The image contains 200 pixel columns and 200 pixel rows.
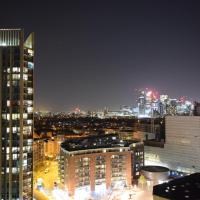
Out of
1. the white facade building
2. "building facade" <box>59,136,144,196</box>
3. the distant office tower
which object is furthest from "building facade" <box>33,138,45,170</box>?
the distant office tower

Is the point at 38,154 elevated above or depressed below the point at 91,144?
below

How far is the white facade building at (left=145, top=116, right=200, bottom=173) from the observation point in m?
62.6

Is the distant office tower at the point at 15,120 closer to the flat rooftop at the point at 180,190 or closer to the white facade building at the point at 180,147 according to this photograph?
the flat rooftop at the point at 180,190

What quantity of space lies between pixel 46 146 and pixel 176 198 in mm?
52641

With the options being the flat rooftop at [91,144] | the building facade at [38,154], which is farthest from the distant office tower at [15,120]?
the building facade at [38,154]

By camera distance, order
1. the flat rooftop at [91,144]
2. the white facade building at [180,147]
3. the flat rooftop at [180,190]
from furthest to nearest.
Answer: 1. the white facade building at [180,147]
2. the flat rooftop at [91,144]
3. the flat rooftop at [180,190]

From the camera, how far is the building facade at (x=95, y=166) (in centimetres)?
5012

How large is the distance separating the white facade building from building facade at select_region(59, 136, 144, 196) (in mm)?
14192

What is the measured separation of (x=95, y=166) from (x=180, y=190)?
20.2 meters

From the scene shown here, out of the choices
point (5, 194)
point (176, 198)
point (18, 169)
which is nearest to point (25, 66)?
point (18, 169)

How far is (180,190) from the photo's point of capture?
1374 inches

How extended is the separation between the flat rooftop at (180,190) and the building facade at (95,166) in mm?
16839

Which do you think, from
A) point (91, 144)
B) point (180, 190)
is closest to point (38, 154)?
point (91, 144)

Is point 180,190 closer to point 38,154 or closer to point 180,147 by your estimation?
point 180,147
